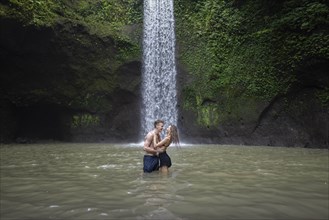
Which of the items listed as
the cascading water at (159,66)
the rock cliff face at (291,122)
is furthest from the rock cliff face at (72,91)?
the rock cliff face at (291,122)

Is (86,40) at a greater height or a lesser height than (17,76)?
greater

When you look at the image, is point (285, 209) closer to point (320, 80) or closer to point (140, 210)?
point (140, 210)

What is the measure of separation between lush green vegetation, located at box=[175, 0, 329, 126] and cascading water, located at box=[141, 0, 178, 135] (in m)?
0.67

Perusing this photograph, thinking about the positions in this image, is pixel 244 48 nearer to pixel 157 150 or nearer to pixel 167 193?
pixel 157 150

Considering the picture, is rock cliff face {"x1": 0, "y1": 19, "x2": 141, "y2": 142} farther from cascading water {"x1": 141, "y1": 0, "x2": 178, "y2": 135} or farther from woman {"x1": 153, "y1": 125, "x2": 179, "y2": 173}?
woman {"x1": 153, "y1": 125, "x2": 179, "y2": 173}

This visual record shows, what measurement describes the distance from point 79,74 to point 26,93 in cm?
315

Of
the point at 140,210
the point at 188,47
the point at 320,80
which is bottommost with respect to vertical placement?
the point at 140,210

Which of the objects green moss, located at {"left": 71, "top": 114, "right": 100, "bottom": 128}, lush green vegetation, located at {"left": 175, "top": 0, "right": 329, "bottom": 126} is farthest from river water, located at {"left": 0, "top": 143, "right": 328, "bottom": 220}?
green moss, located at {"left": 71, "top": 114, "right": 100, "bottom": 128}

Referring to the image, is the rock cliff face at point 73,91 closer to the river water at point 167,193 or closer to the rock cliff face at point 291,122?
the rock cliff face at point 291,122

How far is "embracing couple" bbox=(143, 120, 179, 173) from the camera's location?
23.6 feet

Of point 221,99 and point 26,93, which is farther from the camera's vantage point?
point 26,93

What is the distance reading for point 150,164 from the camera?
7172mm

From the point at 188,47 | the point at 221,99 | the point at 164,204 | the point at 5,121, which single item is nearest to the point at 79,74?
the point at 5,121

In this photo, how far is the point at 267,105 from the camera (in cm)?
1572
